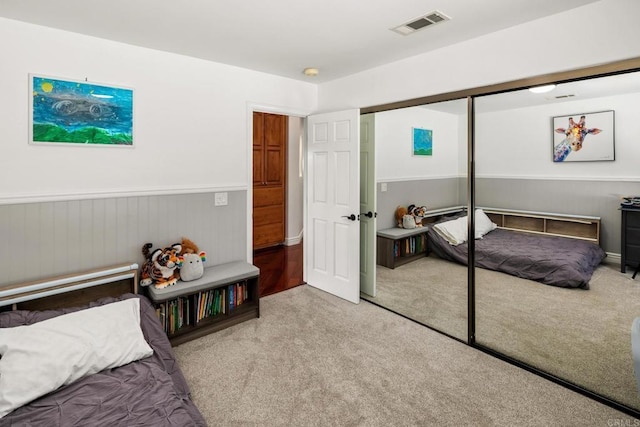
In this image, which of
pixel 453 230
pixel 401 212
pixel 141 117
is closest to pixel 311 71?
pixel 141 117

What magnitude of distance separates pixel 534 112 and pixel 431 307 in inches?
78.6

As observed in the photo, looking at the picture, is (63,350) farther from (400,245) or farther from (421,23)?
(400,245)

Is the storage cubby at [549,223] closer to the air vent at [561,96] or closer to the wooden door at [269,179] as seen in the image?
the air vent at [561,96]

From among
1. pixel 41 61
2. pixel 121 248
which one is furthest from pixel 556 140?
pixel 41 61

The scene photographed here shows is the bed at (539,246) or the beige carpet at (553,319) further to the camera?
the bed at (539,246)

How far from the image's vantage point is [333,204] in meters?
3.65

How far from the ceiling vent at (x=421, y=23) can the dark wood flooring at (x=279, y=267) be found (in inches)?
112

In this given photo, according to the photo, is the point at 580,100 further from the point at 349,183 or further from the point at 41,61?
the point at 41,61

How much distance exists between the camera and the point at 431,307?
3359 millimetres

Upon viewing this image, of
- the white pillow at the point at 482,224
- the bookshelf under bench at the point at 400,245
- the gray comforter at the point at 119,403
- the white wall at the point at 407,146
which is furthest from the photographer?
the bookshelf under bench at the point at 400,245

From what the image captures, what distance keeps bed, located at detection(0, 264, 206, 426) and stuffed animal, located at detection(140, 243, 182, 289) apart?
14.6 inches

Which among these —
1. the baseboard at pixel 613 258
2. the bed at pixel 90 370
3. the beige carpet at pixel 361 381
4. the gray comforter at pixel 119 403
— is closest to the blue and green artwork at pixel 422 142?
the baseboard at pixel 613 258

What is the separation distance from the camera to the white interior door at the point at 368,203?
3.54 meters

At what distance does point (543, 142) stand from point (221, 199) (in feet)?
9.71
